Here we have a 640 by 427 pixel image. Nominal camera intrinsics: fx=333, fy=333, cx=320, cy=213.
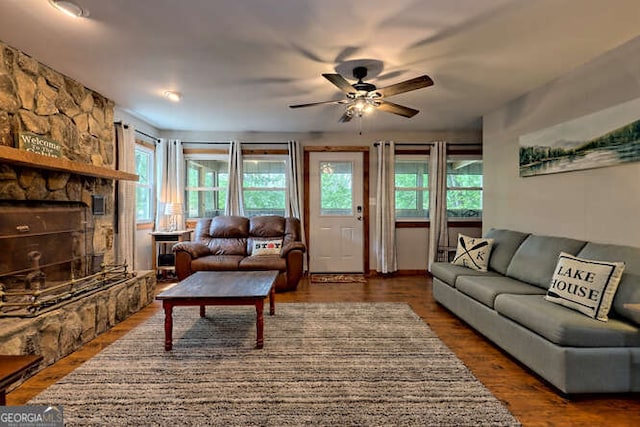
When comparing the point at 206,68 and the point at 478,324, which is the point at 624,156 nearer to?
the point at 478,324

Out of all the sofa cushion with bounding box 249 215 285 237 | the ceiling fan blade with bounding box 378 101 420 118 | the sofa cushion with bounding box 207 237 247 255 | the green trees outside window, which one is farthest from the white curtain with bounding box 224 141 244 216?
the ceiling fan blade with bounding box 378 101 420 118

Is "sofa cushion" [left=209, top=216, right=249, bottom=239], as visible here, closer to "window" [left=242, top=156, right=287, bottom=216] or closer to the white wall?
"window" [left=242, top=156, right=287, bottom=216]

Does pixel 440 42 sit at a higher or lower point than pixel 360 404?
higher

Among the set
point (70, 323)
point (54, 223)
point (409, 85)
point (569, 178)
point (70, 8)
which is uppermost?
point (70, 8)

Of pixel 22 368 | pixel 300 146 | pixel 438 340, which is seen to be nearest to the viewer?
pixel 22 368

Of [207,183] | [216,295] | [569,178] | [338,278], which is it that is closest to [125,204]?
[207,183]

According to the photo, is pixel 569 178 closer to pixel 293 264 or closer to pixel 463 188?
pixel 463 188

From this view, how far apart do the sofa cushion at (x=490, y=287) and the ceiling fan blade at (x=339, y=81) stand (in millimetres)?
2072

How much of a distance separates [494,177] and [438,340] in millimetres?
2505

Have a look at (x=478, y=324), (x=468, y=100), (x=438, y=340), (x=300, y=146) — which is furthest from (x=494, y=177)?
(x=300, y=146)

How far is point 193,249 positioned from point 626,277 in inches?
173

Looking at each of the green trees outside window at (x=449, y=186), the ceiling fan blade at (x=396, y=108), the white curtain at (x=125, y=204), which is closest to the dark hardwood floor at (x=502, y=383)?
the white curtain at (x=125, y=204)

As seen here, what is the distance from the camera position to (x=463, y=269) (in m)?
3.64

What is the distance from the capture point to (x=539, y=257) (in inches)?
120
